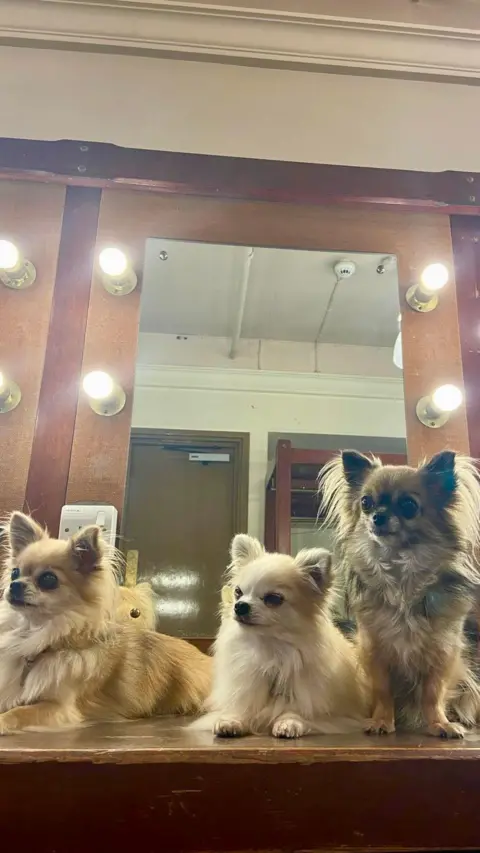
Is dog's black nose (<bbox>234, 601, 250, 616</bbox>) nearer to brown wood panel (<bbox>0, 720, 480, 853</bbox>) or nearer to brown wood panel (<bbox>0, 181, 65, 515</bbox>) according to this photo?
brown wood panel (<bbox>0, 720, 480, 853</bbox>)

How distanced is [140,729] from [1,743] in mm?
245

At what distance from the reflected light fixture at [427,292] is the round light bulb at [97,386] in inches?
34.4

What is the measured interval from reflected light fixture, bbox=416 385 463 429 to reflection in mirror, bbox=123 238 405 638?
6 centimetres

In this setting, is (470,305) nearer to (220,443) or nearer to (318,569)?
(220,443)

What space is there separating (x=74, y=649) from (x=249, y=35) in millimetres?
1966

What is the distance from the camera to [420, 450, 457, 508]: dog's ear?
3.72 feet

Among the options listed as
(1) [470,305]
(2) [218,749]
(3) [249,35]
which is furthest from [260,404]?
(3) [249,35]

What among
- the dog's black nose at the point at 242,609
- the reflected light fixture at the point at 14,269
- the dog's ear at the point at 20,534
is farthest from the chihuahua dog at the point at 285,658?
the reflected light fixture at the point at 14,269

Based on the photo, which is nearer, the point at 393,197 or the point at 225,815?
the point at 225,815

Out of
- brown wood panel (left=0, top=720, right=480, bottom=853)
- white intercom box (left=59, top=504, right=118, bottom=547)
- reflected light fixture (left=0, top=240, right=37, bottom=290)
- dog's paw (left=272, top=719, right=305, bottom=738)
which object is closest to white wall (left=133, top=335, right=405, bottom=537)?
white intercom box (left=59, top=504, right=118, bottom=547)

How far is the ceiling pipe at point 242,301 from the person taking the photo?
1.81 meters

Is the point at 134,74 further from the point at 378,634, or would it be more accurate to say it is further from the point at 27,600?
the point at 378,634

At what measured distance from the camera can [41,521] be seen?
148 centimetres

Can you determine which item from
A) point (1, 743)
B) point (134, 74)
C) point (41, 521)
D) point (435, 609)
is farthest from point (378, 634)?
point (134, 74)
